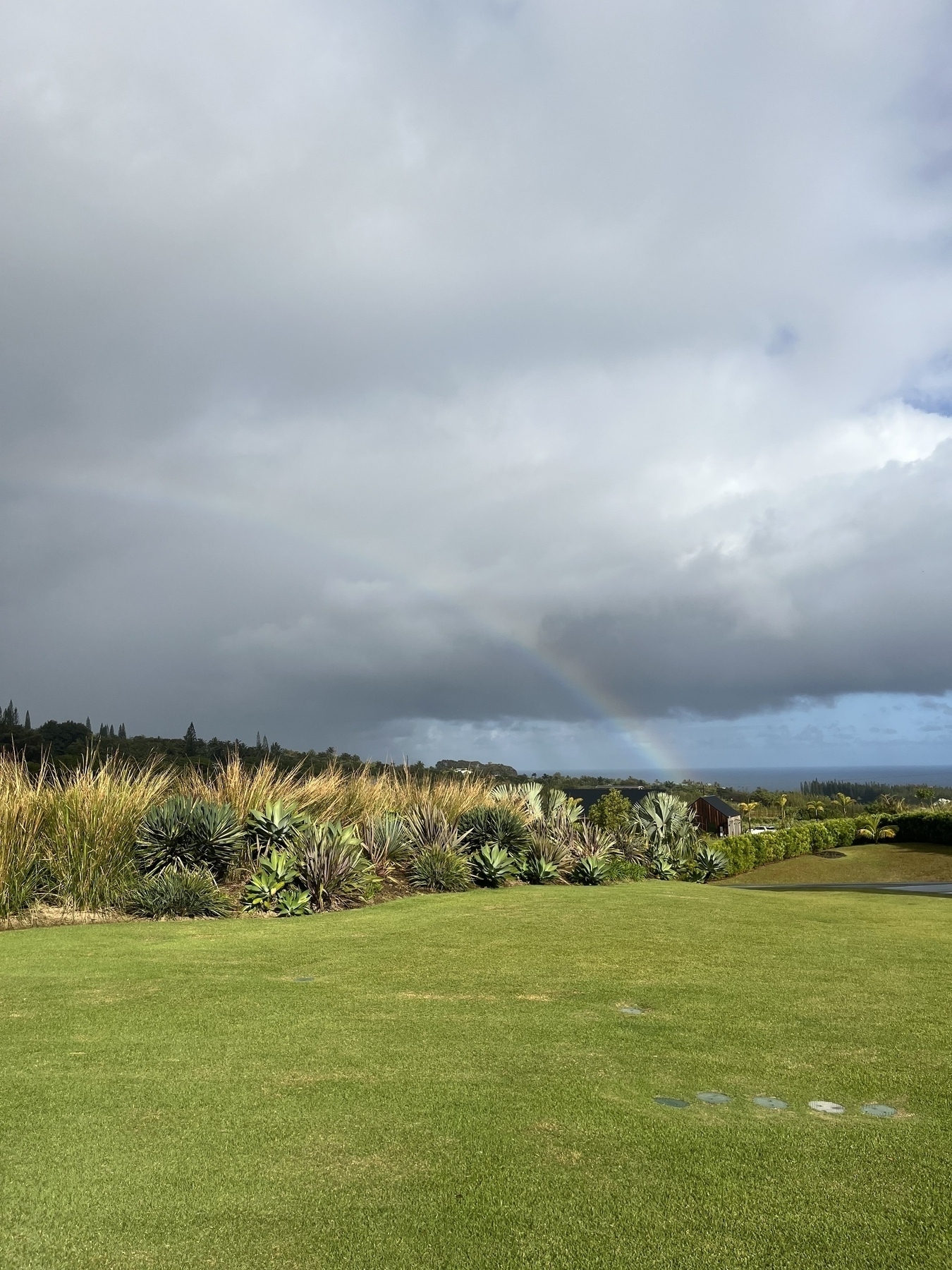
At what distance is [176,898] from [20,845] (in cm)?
203

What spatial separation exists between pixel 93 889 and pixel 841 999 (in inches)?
338

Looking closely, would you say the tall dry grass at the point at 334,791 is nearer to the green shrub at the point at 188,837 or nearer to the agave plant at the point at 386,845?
the agave plant at the point at 386,845

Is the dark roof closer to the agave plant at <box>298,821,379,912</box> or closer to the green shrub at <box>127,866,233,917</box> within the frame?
the agave plant at <box>298,821,379,912</box>

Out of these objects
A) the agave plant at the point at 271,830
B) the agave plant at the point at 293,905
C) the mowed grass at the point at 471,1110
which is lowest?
the agave plant at the point at 293,905

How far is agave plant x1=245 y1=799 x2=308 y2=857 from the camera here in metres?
12.5

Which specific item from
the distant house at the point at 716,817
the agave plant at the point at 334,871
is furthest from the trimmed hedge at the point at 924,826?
the agave plant at the point at 334,871

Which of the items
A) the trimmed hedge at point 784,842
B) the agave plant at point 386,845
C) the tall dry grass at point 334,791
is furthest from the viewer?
the trimmed hedge at point 784,842

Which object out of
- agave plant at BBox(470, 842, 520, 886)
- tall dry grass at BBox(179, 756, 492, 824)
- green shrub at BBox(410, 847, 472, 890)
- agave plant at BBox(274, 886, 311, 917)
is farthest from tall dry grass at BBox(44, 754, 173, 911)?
agave plant at BBox(470, 842, 520, 886)

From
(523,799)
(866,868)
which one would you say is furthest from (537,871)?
(866,868)

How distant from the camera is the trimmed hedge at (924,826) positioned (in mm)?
28594

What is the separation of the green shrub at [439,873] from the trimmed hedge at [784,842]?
1262 cm

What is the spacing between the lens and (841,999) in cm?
568

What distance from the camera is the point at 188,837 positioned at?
38.3 feet

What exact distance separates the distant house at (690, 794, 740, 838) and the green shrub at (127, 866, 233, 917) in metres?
26.5
